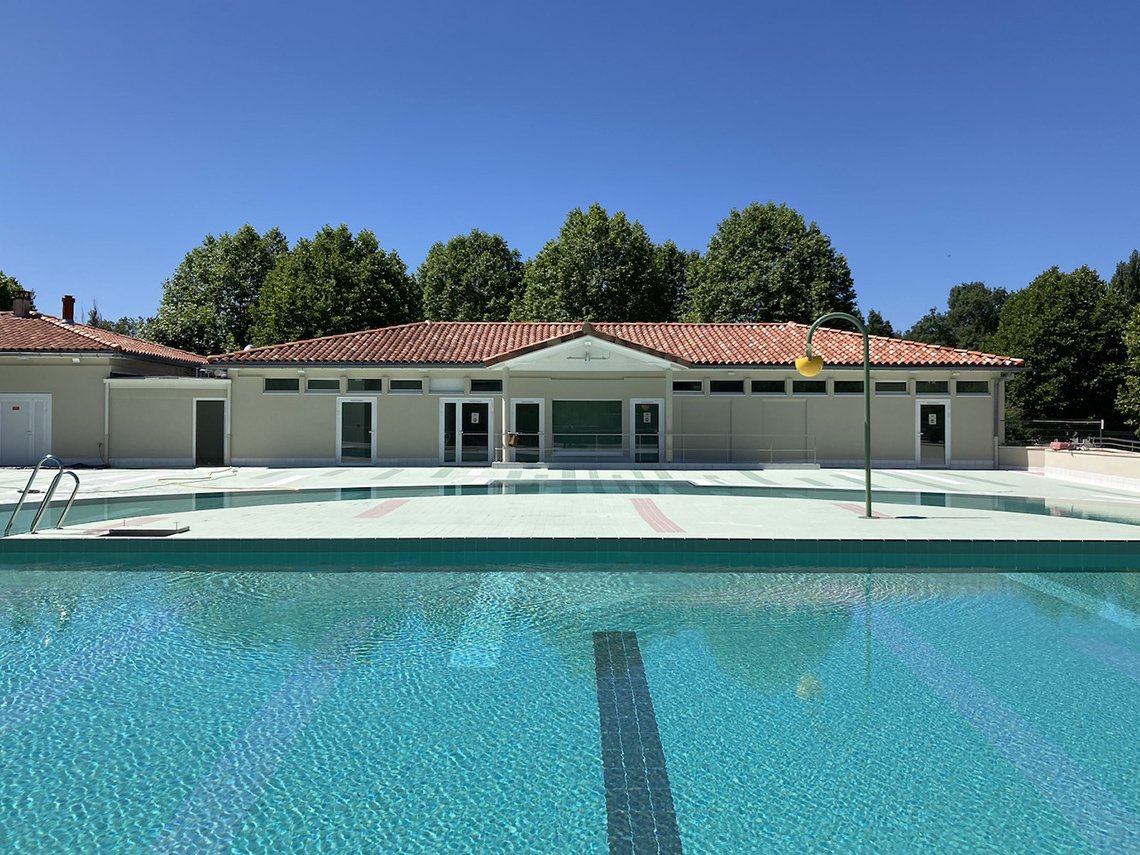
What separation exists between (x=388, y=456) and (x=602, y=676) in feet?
54.6

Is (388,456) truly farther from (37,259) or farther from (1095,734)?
(37,259)

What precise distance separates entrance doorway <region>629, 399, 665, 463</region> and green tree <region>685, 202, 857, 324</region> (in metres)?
17.3

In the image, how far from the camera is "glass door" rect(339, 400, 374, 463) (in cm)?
2056

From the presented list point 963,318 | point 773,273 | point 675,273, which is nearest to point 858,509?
point 773,273

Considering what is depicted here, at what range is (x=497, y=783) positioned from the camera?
11.7ft

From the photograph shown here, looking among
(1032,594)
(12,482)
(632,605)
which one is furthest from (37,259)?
(1032,594)

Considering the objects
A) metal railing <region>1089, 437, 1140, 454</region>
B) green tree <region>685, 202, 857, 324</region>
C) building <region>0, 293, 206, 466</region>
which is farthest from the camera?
green tree <region>685, 202, 857, 324</region>

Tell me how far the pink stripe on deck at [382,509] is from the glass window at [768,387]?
12.3 m

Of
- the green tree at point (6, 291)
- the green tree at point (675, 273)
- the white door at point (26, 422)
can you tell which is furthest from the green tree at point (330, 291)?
the white door at point (26, 422)

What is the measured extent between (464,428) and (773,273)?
22.2 m

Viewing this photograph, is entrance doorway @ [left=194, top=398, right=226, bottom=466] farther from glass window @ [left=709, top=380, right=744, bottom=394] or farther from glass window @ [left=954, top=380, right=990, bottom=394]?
glass window @ [left=954, top=380, right=990, bottom=394]

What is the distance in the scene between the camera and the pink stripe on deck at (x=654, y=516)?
9320mm

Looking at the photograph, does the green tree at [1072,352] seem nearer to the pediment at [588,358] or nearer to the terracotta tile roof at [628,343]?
the terracotta tile roof at [628,343]

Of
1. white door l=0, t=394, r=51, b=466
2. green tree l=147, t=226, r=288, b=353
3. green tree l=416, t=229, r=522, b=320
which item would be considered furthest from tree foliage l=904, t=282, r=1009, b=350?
white door l=0, t=394, r=51, b=466
